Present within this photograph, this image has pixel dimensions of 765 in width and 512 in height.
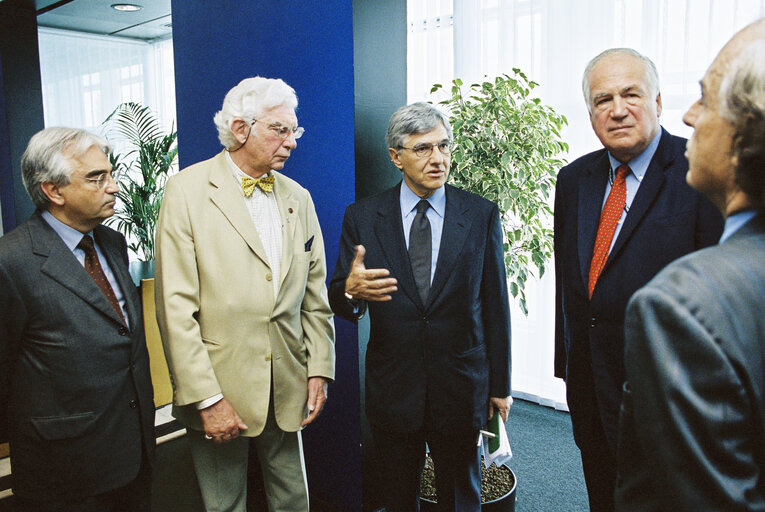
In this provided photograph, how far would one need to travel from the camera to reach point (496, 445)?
1.84 meters

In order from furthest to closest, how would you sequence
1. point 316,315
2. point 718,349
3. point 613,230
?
point 316,315 → point 613,230 → point 718,349

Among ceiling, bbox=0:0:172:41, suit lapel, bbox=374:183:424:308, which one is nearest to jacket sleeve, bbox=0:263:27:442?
suit lapel, bbox=374:183:424:308

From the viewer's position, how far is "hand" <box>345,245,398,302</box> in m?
1.65

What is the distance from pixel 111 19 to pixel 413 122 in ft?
20.5

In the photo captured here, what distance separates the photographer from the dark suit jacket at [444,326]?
1.79 m

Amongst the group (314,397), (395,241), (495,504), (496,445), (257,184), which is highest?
(257,184)

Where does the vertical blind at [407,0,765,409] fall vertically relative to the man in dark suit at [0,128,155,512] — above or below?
above

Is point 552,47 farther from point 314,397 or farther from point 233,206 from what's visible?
point 314,397

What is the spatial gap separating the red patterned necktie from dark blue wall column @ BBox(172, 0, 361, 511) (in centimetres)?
114

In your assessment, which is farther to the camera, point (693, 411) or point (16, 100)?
point (16, 100)

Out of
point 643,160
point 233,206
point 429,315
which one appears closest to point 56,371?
point 233,206

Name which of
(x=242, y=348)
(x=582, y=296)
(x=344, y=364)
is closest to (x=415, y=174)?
(x=582, y=296)

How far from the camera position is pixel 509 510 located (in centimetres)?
229

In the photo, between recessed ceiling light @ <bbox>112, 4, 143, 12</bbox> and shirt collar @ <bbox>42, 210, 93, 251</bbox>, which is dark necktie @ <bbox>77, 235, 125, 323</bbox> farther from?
recessed ceiling light @ <bbox>112, 4, 143, 12</bbox>
